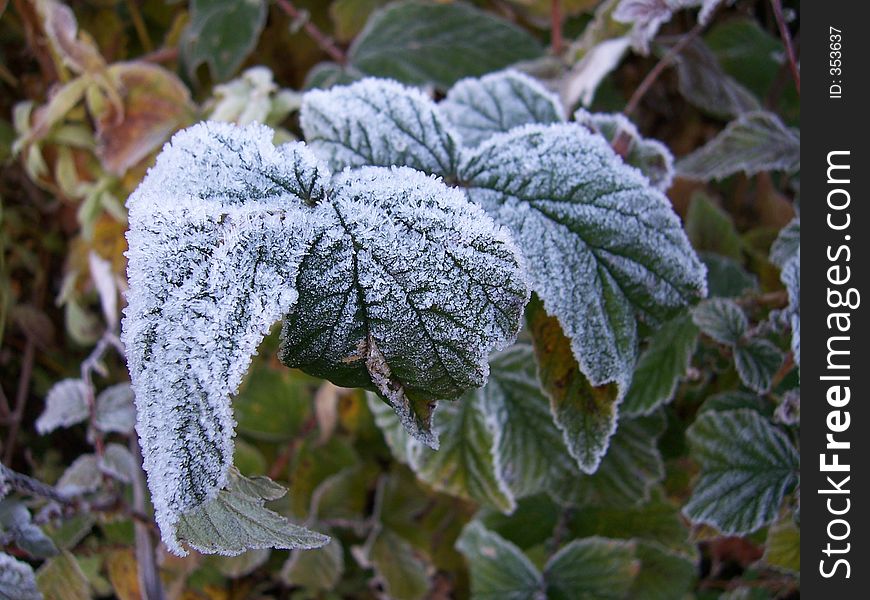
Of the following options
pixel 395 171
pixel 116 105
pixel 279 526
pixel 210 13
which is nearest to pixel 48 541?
pixel 279 526

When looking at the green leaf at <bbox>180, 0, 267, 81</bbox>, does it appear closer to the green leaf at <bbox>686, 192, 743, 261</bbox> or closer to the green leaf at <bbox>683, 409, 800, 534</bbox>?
the green leaf at <bbox>686, 192, 743, 261</bbox>

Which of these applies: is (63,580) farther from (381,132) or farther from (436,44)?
(436,44)

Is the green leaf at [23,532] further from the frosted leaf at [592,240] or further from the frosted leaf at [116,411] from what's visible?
the frosted leaf at [592,240]

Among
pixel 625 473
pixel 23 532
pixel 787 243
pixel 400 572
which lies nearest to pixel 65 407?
pixel 23 532

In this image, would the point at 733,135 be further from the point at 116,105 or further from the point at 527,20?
the point at 116,105

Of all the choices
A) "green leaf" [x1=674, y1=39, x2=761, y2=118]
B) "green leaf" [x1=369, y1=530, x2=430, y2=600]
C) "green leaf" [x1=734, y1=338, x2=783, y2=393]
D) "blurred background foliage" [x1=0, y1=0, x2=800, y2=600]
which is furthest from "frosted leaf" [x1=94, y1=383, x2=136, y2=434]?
"green leaf" [x1=674, y1=39, x2=761, y2=118]

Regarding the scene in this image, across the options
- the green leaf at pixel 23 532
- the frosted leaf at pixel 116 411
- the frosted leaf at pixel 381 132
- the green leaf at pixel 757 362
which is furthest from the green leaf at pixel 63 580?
the green leaf at pixel 757 362
